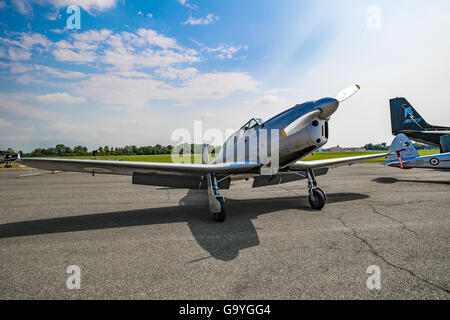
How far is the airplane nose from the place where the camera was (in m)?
4.81

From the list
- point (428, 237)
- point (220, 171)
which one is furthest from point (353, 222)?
point (220, 171)

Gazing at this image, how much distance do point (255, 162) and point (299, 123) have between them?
1554mm

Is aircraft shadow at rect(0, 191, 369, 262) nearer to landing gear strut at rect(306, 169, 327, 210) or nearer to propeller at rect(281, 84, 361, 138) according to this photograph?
landing gear strut at rect(306, 169, 327, 210)

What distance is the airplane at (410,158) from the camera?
457 inches

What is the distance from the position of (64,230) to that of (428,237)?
7171 millimetres

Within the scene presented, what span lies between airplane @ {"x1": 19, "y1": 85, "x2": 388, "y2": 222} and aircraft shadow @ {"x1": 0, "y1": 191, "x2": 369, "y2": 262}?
1.97 ft

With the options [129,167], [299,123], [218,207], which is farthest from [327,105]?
[129,167]

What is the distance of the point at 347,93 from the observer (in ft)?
16.6

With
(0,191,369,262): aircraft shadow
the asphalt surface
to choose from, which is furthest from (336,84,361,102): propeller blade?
(0,191,369,262): aircraft shadow

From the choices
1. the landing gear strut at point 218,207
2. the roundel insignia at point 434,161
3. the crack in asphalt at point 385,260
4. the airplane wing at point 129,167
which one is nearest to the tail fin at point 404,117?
the roundel insignia at point 434,161

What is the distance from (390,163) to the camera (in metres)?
13.6

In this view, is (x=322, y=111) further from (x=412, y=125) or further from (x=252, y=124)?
(x=412, y=125)

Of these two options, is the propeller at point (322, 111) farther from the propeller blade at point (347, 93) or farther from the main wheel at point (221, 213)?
the main wheel at point (221, 213)
